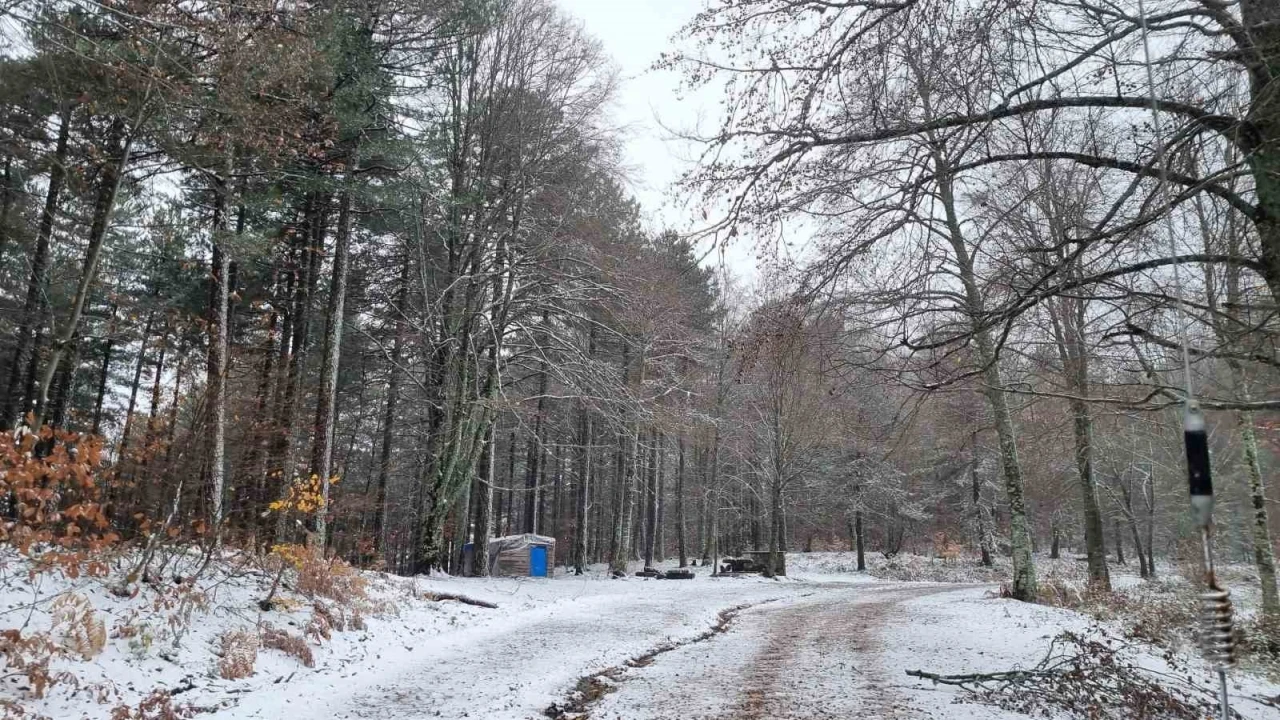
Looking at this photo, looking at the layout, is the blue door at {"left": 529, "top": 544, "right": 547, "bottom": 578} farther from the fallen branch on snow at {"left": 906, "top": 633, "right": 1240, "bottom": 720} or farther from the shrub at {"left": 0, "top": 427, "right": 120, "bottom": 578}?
the shrub at {"left": 0, "top": 427, "right": 120, "bottom": 578}

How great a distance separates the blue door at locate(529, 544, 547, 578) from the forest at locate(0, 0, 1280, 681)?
59.9 inches

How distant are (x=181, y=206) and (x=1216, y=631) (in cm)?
1481

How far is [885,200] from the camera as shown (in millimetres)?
5207

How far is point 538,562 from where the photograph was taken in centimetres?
A: 1909

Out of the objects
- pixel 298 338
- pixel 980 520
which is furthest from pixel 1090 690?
pixel 980 520

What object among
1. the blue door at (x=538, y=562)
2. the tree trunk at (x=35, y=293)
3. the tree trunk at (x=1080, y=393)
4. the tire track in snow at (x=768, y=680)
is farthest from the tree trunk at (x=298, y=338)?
the tree trunk at (x=1080, y=393)

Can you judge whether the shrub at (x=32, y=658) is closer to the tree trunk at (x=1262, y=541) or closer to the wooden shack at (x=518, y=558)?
the tree trunk at (x=1262, y=541)

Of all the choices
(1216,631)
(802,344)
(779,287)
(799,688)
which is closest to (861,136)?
(779,287)

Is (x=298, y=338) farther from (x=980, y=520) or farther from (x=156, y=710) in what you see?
(x=980, y=520)

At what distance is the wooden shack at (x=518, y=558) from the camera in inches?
742

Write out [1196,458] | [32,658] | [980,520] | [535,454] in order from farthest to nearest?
[980,520]
[535,454]
[32,658]
[1196,458]

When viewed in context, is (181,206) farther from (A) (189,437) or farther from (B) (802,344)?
(B) (802,344)

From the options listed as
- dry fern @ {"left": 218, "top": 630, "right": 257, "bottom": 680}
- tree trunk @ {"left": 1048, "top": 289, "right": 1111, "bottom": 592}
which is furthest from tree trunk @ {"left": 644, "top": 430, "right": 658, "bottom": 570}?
dry fern @ {"left": 218, "top": 630, "right": 257, "bottom": 680}

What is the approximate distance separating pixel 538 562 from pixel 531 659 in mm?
11804
